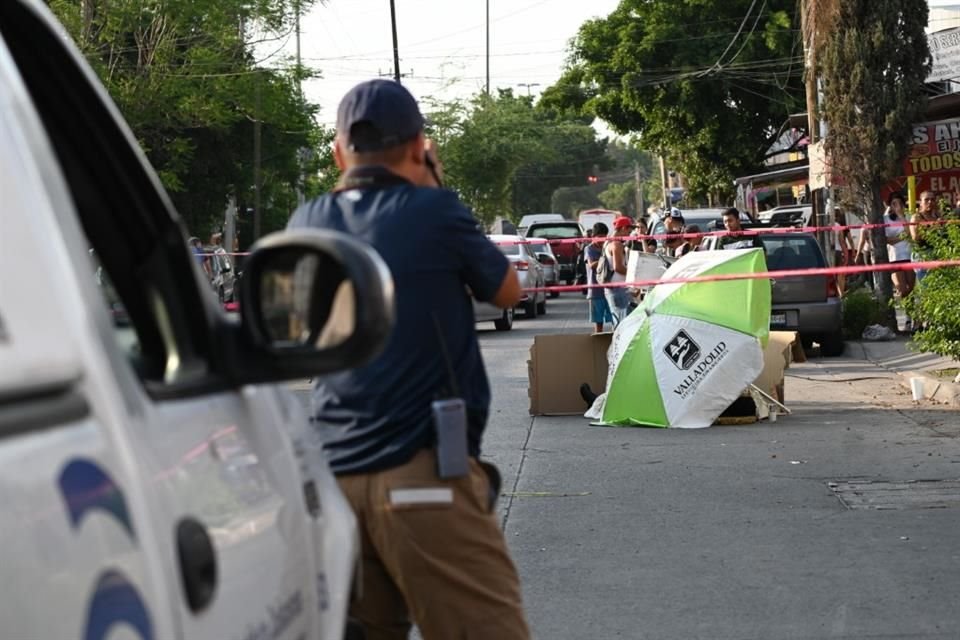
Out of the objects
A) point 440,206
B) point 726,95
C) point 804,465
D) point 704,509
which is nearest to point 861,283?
point 804,465

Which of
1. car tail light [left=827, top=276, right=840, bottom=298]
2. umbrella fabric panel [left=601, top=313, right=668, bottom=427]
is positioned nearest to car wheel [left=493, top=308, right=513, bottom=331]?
car tail light [left=827, top=276, right=840, bottom=298]

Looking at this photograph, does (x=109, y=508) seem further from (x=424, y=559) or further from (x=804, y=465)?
(x=804, y=465)

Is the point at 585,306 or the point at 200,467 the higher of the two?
the point at 200,467

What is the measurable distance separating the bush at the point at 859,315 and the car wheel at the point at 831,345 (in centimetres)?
178

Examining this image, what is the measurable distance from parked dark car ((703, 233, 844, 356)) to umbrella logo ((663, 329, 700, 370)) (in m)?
6.55

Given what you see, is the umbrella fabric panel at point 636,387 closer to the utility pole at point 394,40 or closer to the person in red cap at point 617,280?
the person in red cap at point 617,280

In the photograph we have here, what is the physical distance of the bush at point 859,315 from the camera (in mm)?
20578

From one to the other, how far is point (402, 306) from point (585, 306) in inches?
1190

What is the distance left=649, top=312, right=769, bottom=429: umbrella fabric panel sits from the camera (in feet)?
39.0

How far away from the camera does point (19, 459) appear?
5.38ft

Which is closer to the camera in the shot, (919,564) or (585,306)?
(919,564)

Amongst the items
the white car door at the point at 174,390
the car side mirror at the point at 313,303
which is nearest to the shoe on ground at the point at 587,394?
the white car door at the point at 174,390

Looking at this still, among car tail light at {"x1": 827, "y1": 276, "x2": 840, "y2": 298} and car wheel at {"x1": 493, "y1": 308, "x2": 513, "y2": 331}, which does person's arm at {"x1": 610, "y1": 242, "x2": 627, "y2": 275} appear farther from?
car wheel at {"x1": 493, "y1": 308, "x2": 513, "y2": 331}

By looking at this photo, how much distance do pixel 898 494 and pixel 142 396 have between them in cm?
737
